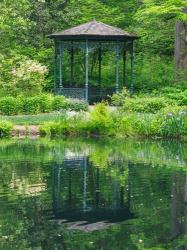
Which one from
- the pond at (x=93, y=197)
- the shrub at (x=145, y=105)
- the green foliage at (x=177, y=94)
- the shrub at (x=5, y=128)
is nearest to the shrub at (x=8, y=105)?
the shrub at (x=5, y=128)

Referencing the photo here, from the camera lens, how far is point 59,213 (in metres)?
13.7

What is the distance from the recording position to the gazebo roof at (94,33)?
33594 mm

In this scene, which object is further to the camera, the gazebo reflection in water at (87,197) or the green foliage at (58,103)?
the green foliage at (58,103)

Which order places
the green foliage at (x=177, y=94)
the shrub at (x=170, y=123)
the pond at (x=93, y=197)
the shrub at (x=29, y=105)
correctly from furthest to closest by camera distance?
the green foliage at (x=177, y=94), the shrub at (x=29, y=105), the shrub at (x=170, y=123), the pond at (x=93, y=197)

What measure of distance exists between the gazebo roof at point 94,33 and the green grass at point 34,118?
216 inches

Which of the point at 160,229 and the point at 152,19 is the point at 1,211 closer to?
the point at 160,229

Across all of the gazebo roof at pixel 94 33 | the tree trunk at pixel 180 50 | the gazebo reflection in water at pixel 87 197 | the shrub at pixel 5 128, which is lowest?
the shrub at pixel 5 128

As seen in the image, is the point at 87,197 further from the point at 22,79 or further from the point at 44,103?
the point at 22,79

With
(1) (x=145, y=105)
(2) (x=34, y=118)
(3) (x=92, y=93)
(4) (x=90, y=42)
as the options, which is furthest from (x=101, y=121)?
(4) (x=90, y=42)

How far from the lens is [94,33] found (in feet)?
110

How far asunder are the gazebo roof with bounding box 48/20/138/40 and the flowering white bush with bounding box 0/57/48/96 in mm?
2091

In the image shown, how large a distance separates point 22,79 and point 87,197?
17.9 meters

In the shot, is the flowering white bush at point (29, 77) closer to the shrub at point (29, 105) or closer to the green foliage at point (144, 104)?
the shrub at point (29, 105)

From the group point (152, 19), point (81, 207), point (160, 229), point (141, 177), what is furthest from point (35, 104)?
→ point (160, 229)
